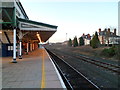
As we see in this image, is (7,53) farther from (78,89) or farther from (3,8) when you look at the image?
(78,89)

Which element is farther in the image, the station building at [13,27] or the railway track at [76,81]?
the station building at [13,27]

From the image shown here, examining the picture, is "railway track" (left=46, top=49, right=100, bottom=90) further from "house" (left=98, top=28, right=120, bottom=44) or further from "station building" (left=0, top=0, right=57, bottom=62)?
"house" (left=98, top=28, right=120, bottom=44)

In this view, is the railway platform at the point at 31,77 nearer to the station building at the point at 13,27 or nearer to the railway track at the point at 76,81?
the railway track at the point at 76,81

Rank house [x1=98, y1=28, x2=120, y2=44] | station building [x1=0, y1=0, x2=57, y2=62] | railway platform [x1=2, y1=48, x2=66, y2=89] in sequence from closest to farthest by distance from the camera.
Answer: railway platform [x1=2, y1=48, x2=66, y2=89] → station building [x1=0, y1=0, x2=57, y2=62] → house [x1=98, y1=28, x2=120, y2=44]

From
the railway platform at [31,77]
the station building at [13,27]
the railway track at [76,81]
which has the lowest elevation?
the railway track at [76,81]

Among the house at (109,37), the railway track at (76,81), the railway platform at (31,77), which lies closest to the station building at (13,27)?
the railway platform at (31,77)

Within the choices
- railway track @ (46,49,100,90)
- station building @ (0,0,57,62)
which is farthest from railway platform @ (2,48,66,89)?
station building @ (0,0,57,62)

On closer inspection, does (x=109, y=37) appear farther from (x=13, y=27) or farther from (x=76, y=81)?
(x=76, y=81)

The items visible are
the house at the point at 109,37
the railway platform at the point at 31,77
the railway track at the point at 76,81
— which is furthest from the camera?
the house at the point at 109,37

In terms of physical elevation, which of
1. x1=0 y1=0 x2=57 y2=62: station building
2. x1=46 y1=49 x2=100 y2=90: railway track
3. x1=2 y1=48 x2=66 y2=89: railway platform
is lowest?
x1=46 y1=49 x2=100 y2=90: railway track

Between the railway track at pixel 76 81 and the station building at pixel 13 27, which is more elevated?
the station building at pixel 13 27

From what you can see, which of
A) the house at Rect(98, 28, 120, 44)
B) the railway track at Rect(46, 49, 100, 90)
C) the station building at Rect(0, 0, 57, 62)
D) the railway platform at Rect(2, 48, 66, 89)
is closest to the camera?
the railway platform at Rect(2, 48, 66, 89)

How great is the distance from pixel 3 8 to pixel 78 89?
1240 cm

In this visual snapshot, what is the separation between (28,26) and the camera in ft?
64.8
